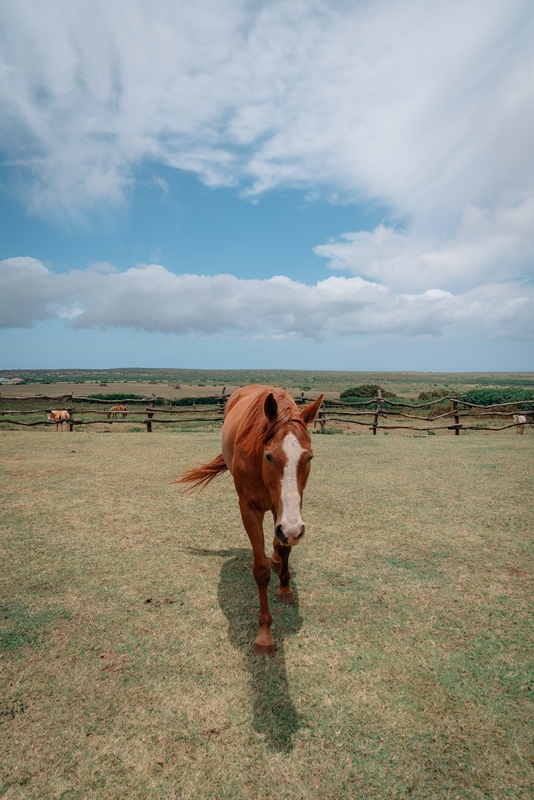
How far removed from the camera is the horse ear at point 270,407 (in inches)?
105

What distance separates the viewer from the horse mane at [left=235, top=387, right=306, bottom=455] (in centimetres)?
274

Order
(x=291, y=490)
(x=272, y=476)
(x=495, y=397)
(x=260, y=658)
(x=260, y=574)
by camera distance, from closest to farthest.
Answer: (x=291, y=490) < (x=272, y=476) < (x=260, y=658) < (x=260, y=574) < (x=495, y=397)

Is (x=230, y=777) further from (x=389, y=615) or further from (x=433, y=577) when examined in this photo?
(x=433, y=577)

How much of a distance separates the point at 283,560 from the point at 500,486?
5533 millimetres

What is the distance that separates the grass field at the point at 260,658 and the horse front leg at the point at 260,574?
0.12m

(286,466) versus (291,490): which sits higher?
(286,466)

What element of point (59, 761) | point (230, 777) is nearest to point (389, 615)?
point (230, 777)

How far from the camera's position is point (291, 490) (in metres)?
2.41

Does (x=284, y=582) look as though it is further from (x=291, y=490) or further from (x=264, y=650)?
(x=291, y=490)

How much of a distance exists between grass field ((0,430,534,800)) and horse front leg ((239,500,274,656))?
0.12m

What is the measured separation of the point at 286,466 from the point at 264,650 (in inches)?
60.3

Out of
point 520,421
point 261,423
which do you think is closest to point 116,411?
point 261,423

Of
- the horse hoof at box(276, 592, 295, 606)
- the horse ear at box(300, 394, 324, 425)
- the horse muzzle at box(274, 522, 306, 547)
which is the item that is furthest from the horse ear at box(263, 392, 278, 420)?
the horse hoof at box(276, 592, 295, 606)

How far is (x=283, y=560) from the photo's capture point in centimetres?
361
